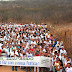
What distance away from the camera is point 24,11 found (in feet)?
68.4

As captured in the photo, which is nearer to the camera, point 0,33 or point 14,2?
point 0,33

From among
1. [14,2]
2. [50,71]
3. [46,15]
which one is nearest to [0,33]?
[50,71]

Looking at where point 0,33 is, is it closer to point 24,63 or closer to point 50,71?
point 24,63

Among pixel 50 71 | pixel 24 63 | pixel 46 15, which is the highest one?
pixel 46 15

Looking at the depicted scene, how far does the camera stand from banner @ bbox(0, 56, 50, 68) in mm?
4766

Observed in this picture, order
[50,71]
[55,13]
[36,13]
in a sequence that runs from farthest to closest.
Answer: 1. [36,13]
2. [55,13]
3. [50,71]

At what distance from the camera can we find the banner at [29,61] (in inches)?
188

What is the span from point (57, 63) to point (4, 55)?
246 centimetres

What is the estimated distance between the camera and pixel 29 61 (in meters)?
4.88

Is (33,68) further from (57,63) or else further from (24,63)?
(57,63)

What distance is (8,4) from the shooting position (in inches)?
853

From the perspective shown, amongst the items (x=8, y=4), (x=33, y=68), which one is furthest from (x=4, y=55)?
(x=8, y=4)

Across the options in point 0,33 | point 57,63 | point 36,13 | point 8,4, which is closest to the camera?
point 57,63

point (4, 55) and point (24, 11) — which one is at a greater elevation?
point (24, 11)
